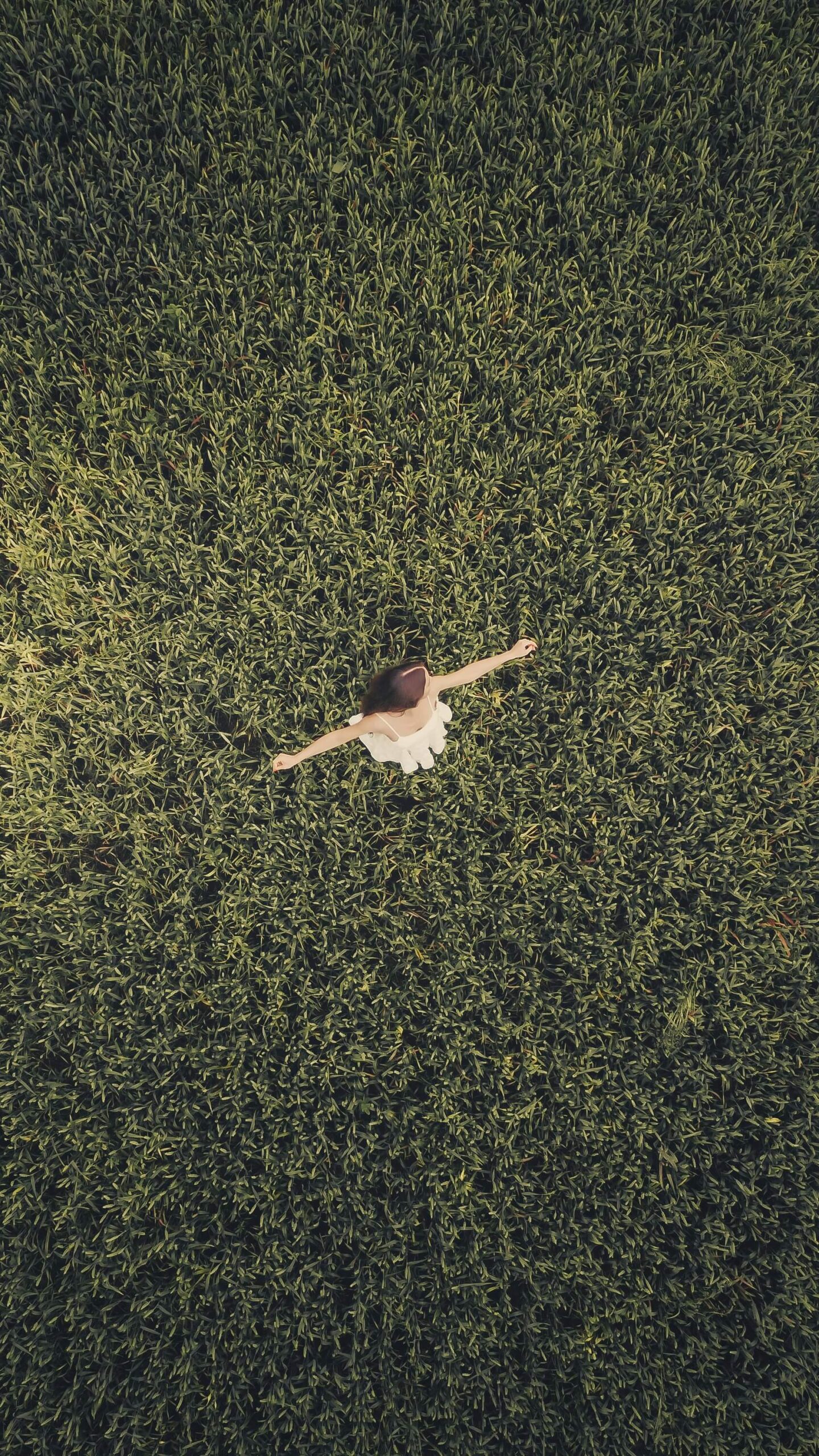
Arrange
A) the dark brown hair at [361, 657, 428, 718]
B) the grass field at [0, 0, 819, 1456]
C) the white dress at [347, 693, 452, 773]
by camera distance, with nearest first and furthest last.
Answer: the dark brown hair at [361, 657, 428, 718] < the white dress at [347, 693, 452, 773] < the grass field at [0, 0, 819, 1456]

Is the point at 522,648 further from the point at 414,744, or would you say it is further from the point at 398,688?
the point at 398,688

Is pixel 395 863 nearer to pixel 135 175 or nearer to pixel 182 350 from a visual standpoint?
pixel 182 350

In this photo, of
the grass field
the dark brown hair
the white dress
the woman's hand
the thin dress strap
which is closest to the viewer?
the dark brown hair

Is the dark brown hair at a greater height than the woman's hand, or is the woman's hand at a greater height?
the dark brown hair

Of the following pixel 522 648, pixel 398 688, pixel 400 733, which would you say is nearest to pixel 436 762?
pixel 400 733

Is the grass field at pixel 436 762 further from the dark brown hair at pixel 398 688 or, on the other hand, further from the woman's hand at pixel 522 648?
the dark brown hair at pixel 398 688

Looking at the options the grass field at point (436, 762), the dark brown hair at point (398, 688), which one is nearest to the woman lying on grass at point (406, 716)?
the dark brown hair at point (398, 688)

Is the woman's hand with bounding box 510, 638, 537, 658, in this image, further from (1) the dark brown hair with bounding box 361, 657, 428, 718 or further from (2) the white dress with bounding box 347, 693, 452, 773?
(1) the dark brown hair with bounding box 361, 657, 428, 718

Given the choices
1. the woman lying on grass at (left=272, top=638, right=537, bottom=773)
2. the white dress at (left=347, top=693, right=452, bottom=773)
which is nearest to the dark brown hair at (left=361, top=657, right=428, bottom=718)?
the woman lying on grass at (left=272, top=638, right=537, bottom=773)
